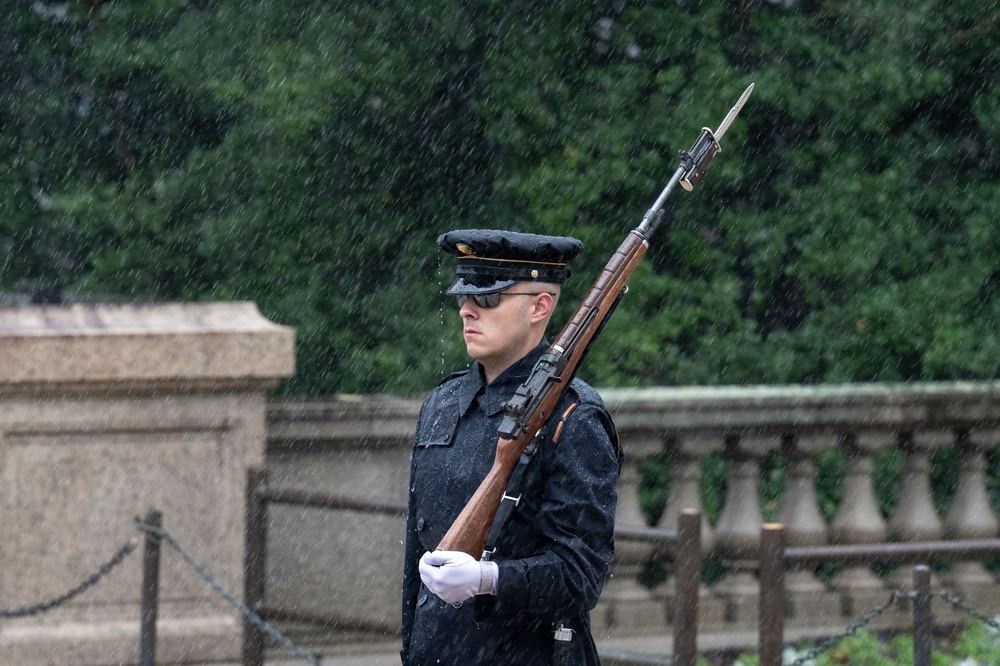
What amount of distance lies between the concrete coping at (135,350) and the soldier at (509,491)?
7.92 feet

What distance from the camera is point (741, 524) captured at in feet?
20.5

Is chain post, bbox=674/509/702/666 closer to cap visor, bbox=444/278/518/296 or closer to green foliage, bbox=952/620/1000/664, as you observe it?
cap visor, bbox=444/278/518/296

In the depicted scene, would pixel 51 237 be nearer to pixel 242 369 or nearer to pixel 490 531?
pixel 242 369

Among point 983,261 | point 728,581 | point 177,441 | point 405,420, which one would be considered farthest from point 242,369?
point 983,261

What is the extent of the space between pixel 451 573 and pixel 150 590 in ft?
9.03

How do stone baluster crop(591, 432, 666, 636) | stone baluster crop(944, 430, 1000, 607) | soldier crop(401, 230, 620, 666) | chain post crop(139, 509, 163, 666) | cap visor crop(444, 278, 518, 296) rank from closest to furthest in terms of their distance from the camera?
soldier crop(401, 230, 620, 666) < cap visor crop(444, 278, 518, 296) < chain post crop(139, 509, 163, 666) < stone baluster crop(591, 432, 666, 636) < stone baluster crop(944, 430, 1000, 607)

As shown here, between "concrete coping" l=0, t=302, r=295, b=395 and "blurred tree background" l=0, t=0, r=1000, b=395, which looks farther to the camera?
"blurred tree background" l=0, t=0, r=1000, b=395

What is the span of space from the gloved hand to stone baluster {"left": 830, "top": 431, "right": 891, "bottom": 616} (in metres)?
3.76

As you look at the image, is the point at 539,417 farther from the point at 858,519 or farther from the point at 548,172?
the point at 548,172

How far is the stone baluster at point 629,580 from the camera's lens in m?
6.09

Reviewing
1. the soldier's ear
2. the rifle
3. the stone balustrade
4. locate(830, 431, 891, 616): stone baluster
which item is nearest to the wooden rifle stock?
the rifle

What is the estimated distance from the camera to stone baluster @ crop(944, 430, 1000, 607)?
630cm

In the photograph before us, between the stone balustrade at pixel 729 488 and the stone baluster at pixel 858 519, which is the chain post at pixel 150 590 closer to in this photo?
the stone balustrade at pixel 729 488

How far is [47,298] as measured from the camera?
6445 millimetres
